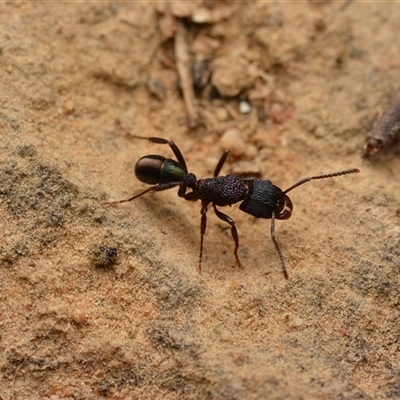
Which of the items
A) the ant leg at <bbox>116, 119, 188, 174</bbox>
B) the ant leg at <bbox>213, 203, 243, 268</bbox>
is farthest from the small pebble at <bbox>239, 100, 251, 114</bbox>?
the ant leg at <bbox>213, 203, 243, 268</bbox>

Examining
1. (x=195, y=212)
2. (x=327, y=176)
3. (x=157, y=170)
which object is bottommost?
(x=195, y=212)

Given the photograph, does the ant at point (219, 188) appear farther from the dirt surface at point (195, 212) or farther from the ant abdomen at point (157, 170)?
the dirt surface at point (195, 212)

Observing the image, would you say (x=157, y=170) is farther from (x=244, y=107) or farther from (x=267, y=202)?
(x=244, y=107)

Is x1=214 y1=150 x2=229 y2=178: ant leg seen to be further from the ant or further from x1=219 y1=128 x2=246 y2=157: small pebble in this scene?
x1=219 y1=128 x2=246 y2=157: small pebble

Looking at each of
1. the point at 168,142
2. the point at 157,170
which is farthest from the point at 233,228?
the point at 168,142

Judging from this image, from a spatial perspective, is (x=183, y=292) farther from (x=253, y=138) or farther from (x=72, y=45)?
(x=72, y=45)
